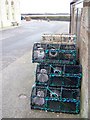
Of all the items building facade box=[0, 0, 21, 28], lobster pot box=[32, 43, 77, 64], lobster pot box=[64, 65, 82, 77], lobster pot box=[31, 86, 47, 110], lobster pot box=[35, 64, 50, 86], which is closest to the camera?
lobster pot box=[64, 65, 82, 77]

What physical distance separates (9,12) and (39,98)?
98.7 ft

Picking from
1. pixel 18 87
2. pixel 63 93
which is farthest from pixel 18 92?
pixel 63 93

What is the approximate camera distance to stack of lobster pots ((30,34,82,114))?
522cm

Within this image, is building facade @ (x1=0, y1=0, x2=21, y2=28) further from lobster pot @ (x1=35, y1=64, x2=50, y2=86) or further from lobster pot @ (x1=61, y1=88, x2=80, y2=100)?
lobster pot @ (x1=61, y1=88, x2=80, y2=100)

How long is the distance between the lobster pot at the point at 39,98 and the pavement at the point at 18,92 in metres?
0.14

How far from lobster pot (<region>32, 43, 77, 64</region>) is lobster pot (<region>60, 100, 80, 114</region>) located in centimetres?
113

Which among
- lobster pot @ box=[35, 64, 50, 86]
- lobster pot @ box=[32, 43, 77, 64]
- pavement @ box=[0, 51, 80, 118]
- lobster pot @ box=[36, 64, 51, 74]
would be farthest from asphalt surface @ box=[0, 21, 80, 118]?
lobster pot @ box=[32, 43, 77, 64]

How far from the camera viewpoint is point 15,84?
7.19 metres

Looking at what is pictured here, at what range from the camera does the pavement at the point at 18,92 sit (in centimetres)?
519

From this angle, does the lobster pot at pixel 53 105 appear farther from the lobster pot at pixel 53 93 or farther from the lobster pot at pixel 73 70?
the lobster pot at pixel 73 70

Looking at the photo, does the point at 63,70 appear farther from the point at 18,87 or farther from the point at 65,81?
the point at 18,87

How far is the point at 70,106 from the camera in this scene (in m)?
5.21

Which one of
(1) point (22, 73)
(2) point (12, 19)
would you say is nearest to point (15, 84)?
(1) point (22, 73)

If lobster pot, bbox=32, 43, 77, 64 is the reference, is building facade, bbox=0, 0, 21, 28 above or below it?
above
